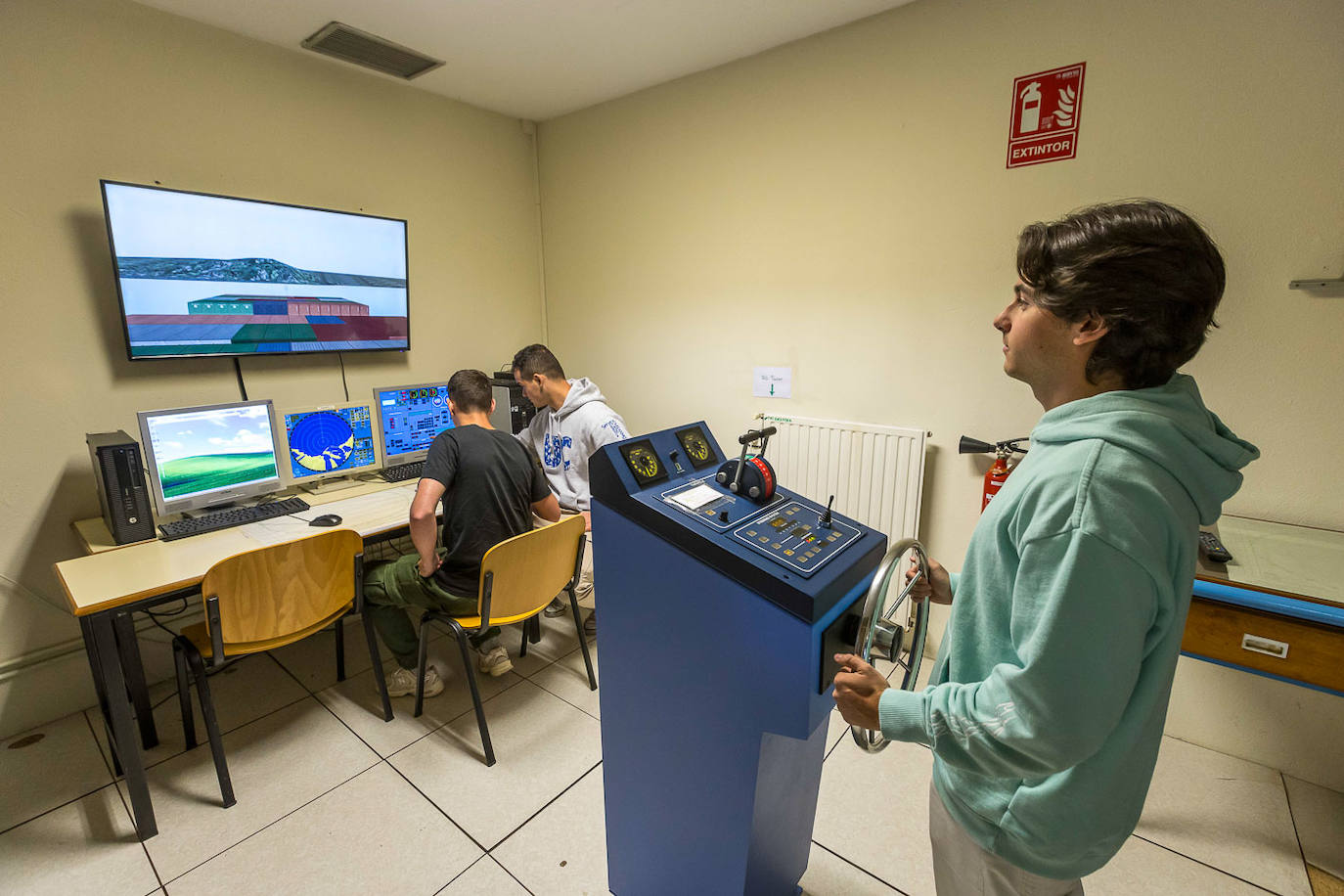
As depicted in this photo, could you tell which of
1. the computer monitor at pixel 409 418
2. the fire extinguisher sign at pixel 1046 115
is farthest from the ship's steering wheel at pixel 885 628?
the computer monitor at pixel 409 418

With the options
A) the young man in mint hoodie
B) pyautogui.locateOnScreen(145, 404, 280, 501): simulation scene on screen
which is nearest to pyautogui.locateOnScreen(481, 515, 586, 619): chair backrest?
pyautogui.locateOnScreen(145, 404, 280, 501): simulation scene on screen

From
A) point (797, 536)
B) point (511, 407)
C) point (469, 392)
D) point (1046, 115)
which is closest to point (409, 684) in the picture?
point (469, 392)

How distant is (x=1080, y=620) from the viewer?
2.09ft

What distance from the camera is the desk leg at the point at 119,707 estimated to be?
1622 mm

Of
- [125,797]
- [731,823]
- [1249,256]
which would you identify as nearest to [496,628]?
[125,797]

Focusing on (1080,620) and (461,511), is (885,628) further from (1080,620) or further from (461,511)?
(461,511)

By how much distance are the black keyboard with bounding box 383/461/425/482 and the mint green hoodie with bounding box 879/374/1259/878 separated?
8.52ft

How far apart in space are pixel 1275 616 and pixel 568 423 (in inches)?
95.4

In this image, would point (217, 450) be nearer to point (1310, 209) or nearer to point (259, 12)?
point (259, 12)

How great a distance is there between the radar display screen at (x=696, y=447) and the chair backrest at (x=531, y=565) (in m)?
0.93

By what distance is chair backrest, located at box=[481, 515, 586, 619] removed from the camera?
1.98 metres

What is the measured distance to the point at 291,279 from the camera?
2.62 meters

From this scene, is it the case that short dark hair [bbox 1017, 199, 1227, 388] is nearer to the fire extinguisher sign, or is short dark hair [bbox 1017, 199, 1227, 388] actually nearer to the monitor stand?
the fire extinguisher sign

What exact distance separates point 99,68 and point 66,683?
7.69ft
